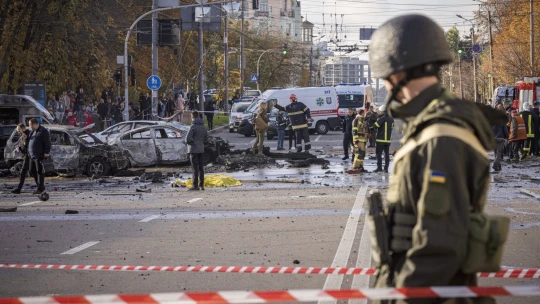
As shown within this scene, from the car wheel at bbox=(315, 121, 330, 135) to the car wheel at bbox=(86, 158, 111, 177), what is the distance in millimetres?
24063

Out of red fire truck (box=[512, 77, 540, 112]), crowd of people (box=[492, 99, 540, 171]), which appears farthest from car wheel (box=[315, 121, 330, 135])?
crowd of people (box=[492, 99, 540, 171])

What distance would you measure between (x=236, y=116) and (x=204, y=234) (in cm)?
3822

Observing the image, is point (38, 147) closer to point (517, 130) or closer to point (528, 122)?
point (517, 130)

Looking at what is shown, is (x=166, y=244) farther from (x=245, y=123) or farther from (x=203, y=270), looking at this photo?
(x=245, y=123)

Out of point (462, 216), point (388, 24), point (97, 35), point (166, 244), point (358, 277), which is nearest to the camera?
point (462, 216)

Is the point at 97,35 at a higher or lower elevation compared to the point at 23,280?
higher

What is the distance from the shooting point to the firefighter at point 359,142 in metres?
26.9

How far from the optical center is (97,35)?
47.8m

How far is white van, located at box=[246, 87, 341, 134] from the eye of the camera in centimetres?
A: 4775

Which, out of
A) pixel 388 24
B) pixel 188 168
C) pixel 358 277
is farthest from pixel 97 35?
pixel 388 24

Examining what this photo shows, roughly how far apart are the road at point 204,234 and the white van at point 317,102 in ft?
78.7

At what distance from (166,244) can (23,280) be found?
113 inches

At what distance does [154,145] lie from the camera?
2973 cm

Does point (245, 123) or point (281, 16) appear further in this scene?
point (281, 16)
